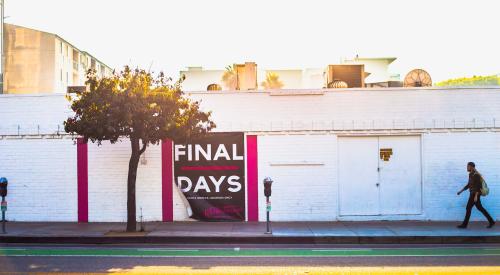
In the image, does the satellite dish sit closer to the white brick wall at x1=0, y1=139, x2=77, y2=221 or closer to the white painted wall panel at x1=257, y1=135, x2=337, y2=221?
the white painted wall panel at x1=257, y1=135, x2=337, y2=221

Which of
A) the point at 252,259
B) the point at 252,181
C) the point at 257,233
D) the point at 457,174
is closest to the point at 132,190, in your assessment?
the point at 257,233

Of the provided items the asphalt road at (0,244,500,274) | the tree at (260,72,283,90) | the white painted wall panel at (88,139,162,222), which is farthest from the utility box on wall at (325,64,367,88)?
the tree at (260,72,283,90)

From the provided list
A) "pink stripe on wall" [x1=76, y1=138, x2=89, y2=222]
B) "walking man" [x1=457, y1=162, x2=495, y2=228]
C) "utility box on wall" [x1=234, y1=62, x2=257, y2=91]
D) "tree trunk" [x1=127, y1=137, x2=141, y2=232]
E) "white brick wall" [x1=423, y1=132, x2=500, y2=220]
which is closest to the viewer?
"tree trunk" [x1=127, y1=137, x2=141, y2=232]

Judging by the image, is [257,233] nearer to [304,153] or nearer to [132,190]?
[132,190]

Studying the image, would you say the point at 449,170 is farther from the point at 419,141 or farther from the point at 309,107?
the point at 309,107

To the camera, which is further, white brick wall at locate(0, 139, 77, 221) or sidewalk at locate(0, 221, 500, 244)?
white brick wall at locate(0, 139, 77, 221)

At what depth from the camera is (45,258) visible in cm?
1120

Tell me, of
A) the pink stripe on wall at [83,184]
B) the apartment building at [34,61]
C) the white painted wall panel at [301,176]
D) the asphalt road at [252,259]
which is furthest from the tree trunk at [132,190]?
the apartment building at [34,61]

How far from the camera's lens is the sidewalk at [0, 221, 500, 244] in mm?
13734

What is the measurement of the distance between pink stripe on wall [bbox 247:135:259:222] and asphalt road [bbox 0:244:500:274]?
3.91m

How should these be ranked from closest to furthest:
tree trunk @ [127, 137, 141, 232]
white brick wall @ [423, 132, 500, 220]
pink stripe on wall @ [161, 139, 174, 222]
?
tree trunk @ [127, 137, 141, 232] → white brick wall @ [423, 132, 500, 220] → pink stripe on wall @ [161, 139, 174, 222]

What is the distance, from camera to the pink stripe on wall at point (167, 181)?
17.0 metres

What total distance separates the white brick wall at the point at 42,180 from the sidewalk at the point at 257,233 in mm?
1089

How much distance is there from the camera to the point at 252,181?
55.9 ft
